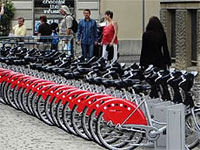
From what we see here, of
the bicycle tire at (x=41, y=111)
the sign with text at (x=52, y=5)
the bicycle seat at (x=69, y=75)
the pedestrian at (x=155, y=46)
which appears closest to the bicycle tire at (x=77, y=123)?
the bicycle seat at (x=69, y=75)

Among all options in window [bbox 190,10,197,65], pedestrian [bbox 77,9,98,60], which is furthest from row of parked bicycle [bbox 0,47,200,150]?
window [bbox 190,10,197,65]

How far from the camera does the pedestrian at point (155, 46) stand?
13805mm

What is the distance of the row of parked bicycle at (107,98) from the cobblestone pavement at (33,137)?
13 cm

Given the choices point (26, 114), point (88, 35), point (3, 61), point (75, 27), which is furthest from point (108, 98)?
point (75, 27)

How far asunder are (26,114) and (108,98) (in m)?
3.62

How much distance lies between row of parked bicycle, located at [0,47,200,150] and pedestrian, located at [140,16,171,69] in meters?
1.65

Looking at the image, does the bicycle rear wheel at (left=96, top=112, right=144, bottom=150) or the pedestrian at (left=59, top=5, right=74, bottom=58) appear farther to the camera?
the pedestrian at (left=59, top=5, right=74, bottom=58)

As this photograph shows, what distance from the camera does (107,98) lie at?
977 cm

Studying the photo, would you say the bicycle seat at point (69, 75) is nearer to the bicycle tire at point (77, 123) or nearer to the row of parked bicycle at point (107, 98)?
the row of parked bicycle at point (107, 98)

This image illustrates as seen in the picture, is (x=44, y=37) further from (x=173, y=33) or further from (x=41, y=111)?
(x=41, y=111)

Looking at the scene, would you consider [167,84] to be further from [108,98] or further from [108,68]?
[108,68]

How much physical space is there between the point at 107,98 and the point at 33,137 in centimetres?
163

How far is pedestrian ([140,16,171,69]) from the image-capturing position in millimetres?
13805

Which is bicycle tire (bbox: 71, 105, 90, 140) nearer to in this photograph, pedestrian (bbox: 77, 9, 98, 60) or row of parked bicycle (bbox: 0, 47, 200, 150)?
row of parked bicycle (bbox: 0, 47, 200, 150)
